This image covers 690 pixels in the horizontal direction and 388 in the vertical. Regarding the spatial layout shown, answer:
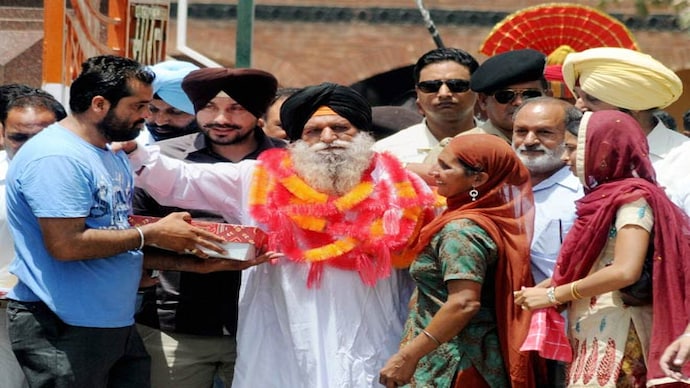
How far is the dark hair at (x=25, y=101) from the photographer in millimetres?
6566

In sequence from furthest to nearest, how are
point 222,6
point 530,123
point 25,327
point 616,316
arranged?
1. point 222,6
2. point 530,123
3. point 25,327
4. point 616,316

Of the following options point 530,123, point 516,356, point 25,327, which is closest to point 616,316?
point 516,356

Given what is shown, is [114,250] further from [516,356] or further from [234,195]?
[516,356]

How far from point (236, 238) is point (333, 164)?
1.80 ft

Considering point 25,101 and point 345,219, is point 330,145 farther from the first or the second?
point 25,101

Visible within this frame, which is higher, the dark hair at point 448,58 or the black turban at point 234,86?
the dark hair at point 448,58

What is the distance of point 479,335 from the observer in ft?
17.5

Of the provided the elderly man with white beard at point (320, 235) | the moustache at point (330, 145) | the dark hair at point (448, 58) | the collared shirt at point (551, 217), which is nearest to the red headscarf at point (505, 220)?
the collared shirt at point (551, 217)

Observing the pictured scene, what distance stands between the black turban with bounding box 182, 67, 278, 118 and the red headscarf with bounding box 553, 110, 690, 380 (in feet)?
6.08

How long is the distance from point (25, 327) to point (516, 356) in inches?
78.3

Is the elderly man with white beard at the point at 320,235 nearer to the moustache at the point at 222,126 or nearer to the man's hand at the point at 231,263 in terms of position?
the man's hand at the point at 231,263

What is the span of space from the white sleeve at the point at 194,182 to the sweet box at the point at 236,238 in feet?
1.00

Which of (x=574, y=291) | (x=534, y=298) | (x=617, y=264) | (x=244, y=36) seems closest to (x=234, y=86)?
(x=534, y=298)

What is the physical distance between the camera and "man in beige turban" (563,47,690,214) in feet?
19.1
